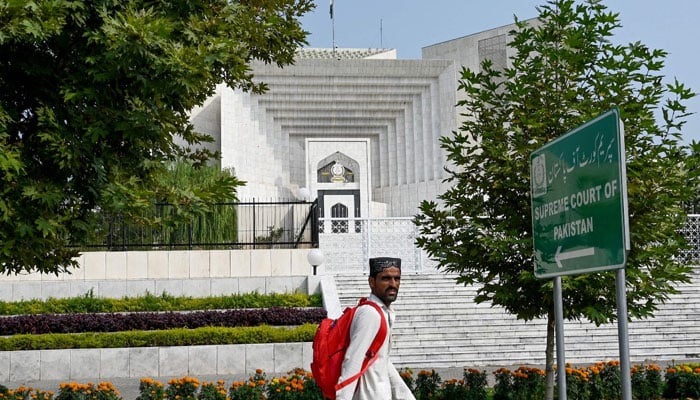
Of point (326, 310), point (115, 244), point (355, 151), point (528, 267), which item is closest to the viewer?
point (528, 267)

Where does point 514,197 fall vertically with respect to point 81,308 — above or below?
above

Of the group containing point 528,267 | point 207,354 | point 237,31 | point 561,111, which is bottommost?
point 207,354

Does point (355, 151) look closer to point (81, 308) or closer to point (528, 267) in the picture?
point (81, 308)

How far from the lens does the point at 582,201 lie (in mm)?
3967

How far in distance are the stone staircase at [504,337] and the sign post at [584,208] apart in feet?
32.3

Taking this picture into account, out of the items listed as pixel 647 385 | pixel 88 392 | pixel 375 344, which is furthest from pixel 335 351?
pixel 647 385

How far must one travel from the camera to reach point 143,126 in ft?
19.2

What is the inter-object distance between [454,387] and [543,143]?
3095 mm

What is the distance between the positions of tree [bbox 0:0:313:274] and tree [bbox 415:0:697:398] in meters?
2.82

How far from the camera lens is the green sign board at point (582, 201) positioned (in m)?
3.58

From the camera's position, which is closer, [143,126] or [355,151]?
[143,126]

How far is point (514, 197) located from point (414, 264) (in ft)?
41.6

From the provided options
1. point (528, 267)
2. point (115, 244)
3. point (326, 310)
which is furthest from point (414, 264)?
point (528, 267)

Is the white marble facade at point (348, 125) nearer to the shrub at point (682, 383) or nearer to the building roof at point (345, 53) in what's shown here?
the building roof at point (345, 53)
